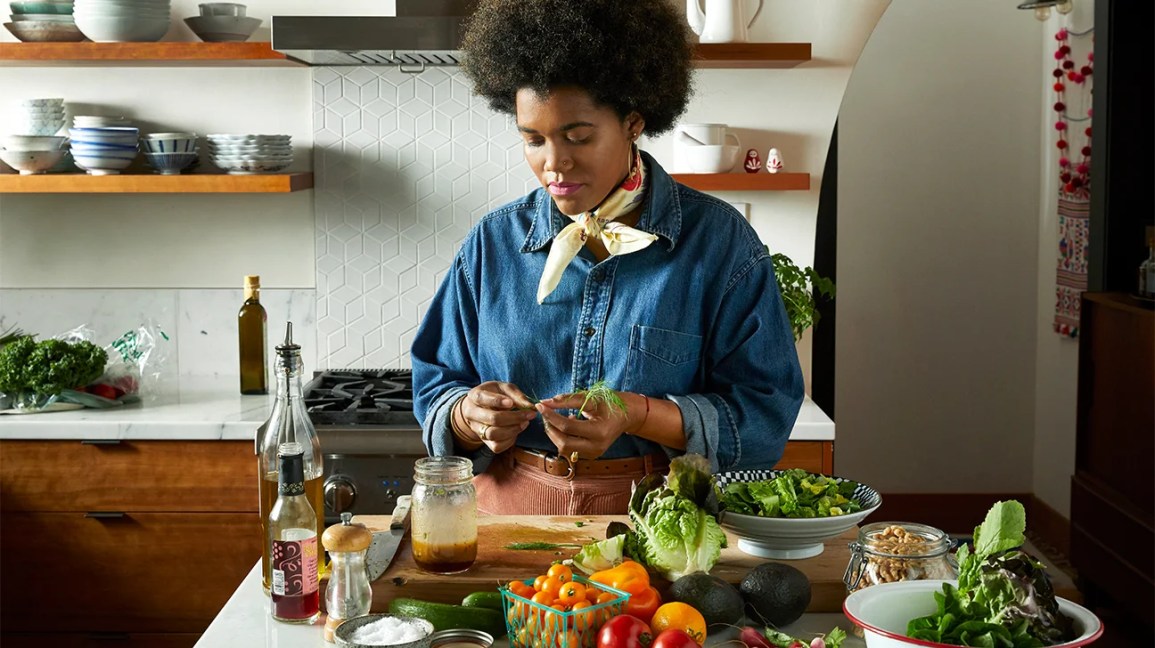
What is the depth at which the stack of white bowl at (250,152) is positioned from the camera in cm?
343

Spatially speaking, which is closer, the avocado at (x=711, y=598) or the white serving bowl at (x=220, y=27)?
the avocado at (x=711, y=598)

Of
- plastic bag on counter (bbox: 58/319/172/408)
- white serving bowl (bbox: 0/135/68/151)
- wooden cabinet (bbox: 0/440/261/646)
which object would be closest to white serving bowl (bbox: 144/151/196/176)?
white serving bowl (bbox: 0/135/68/151)

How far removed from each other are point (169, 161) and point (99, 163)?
19 cm

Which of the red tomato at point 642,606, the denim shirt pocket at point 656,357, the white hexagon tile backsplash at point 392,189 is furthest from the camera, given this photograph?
the white hexagon tile backsplash at point 392,189

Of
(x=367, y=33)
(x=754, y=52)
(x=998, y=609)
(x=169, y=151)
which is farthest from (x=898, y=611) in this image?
(x=169, y=151)

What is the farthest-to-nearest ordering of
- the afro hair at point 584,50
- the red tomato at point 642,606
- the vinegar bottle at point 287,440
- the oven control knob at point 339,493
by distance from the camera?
1. the oven control knob at point 339,493
2. the afro hair at point 584,50
3. the vinegar bottle at point 287,440
4. the red tomato at point 642,606

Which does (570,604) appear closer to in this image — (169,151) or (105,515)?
(105,515)


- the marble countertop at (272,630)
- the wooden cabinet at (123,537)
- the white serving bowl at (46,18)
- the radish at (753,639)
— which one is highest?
the white serving bowl at (46,18)

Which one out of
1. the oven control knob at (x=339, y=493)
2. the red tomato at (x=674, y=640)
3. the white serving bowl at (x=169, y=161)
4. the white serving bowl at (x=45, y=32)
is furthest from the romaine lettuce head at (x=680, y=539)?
the white serving bowl at (x=45, y=32)

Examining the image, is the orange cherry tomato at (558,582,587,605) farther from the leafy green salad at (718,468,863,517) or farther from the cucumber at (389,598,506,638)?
the leafy green salad at (718,468,863,517)

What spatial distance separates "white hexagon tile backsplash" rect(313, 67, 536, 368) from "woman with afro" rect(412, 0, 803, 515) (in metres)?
1.57

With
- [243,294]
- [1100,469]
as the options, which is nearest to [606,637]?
[243,294]

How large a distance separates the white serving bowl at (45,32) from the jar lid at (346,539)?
8.14 ft

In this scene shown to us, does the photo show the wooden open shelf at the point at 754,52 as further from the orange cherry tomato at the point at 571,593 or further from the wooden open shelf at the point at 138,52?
the orange cherry tomato at the point at 571,593
